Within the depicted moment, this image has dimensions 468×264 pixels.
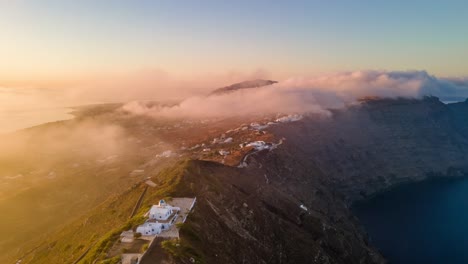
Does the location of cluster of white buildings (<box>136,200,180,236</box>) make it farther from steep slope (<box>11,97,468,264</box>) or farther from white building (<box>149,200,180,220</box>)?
steep slope (<box>11,97,468,264</box>)

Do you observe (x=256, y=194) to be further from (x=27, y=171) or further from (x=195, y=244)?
(x=27, y=171)

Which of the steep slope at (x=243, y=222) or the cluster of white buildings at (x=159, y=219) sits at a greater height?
the cluster of white buildings at (x=159, y=219)

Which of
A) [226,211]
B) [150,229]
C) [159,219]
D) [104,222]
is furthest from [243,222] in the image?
[104,222]

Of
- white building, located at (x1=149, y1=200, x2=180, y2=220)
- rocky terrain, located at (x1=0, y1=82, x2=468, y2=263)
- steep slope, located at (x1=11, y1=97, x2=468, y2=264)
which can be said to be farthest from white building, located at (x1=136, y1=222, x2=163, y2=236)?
white building, located at (x1=149, y1=200, x2=180, y2=220)

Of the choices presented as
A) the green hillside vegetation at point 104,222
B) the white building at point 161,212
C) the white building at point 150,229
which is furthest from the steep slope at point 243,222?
the white building at point 150,229

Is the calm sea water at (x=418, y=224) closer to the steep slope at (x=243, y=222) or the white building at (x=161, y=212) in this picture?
the steep slope at (x=243, y=222)

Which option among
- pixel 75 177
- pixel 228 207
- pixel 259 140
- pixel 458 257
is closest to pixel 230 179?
pixel 228 207
